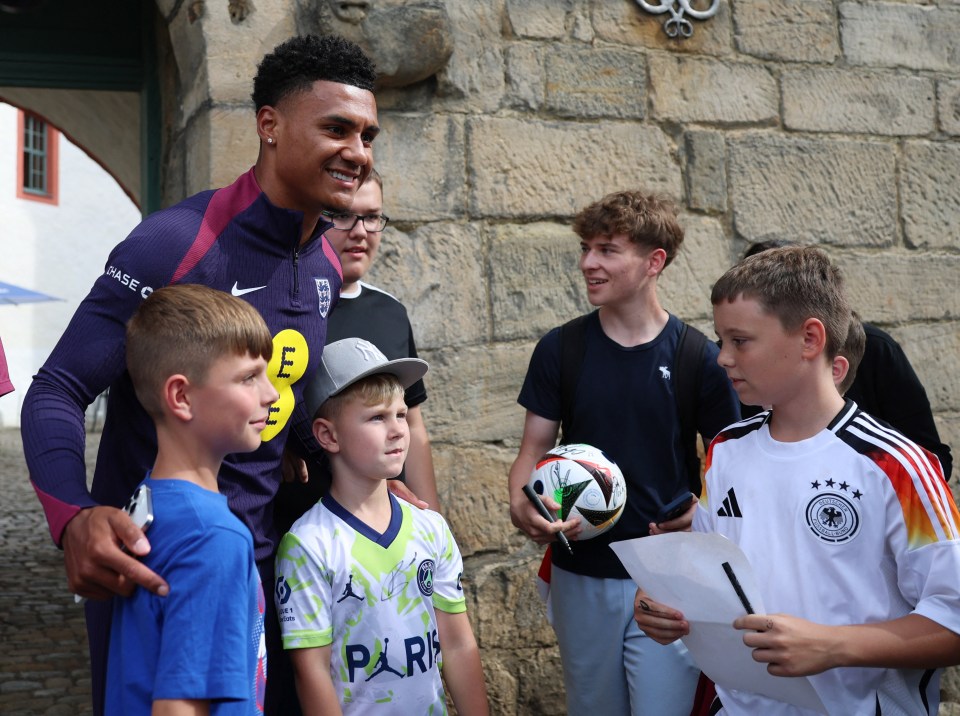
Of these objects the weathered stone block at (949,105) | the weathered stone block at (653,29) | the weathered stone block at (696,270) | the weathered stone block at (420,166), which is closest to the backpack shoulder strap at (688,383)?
the weathered stone block at (696,270)

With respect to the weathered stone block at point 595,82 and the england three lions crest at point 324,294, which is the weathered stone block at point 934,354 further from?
the england three lions crest at point 324,294

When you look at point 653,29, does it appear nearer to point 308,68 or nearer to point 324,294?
point 308,68

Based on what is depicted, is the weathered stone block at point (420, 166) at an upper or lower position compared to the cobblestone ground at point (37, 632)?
upper

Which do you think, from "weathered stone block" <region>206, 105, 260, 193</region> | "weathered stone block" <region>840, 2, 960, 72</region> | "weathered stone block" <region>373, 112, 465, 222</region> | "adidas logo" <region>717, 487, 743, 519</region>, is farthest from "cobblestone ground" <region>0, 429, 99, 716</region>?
"weathered stone block" <region>840, 2, 960, 72</region>

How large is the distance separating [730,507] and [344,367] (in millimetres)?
916

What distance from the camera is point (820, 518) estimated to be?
213 centimetres

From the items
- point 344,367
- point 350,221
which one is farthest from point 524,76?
point 344,367

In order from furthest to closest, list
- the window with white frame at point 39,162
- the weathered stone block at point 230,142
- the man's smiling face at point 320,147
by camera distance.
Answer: the window with white frame at point 39,162, the weathered stone block at point 230,142, the man's smiling face at point 320,147

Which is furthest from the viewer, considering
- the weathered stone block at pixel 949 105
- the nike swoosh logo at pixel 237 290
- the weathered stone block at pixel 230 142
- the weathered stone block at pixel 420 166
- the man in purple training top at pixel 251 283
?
the weathered stone block at pixel 949 105

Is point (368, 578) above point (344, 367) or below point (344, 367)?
below

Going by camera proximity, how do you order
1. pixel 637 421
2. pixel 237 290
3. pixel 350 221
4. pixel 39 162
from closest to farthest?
pixel 237 290 → pixel 637 421 → pixel 350 221 → pixel 39 162

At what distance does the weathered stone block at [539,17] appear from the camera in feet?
13.2

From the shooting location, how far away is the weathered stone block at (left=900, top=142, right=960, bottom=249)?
4484 millimetres

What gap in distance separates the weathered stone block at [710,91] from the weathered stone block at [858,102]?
9cm
